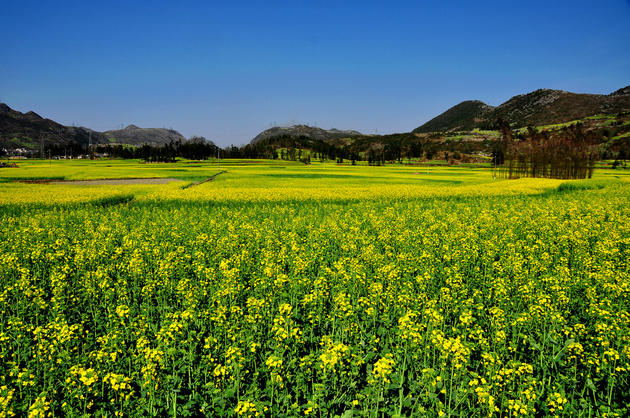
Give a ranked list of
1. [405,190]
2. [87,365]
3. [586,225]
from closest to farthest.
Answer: [87,365]
[586,225]
[405,190]

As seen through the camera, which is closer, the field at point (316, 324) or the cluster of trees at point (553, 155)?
the field at point (316, 324)

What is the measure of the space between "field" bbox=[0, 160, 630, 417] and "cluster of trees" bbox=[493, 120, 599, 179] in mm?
64280

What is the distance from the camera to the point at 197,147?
174 metres

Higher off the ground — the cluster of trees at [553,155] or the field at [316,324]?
the cluster of trees at [553,155]

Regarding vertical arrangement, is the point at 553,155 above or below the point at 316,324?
above

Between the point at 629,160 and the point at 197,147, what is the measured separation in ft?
674

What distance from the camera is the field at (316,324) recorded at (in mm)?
4926

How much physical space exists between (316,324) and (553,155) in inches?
3329

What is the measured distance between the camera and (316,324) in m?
7.48

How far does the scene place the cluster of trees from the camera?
70938mm

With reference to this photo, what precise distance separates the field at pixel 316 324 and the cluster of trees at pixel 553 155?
6428 cm

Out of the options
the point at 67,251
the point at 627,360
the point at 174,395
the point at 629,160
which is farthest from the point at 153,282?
the point at 629,160

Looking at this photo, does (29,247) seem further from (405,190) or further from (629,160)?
(629,160)

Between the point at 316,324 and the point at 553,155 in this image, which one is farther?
the point at 553,155
